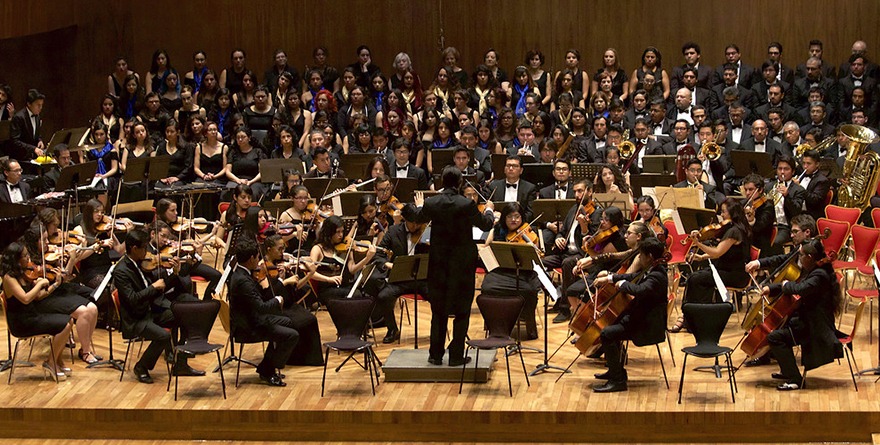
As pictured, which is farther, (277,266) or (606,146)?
(606,146)

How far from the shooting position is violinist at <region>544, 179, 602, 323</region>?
25.6 ft

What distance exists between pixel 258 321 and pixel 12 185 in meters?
3.52

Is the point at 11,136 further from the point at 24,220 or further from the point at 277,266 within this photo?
the point at 277,266

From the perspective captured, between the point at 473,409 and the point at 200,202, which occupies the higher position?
the point at 200,202

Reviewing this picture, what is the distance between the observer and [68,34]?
45.9 feet

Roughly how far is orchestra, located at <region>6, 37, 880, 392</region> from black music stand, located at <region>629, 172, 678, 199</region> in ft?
0.07

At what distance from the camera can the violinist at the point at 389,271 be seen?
741cm

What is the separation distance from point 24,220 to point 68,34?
209 inches

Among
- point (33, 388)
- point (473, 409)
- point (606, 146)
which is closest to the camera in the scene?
point (473, 409)

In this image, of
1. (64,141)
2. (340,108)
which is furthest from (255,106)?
(64,141)

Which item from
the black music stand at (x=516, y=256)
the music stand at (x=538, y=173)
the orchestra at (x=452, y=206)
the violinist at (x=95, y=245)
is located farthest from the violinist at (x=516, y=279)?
the violinist at (x=95, y=245)

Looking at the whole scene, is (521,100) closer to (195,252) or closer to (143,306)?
(195,252)

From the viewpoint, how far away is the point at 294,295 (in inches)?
280

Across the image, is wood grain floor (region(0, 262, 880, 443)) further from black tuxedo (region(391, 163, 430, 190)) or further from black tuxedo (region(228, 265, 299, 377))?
black tuxedo (region(391, 163, 430, 190))
